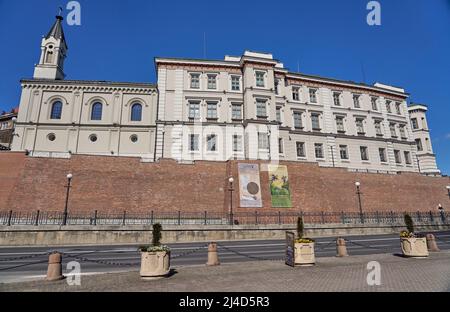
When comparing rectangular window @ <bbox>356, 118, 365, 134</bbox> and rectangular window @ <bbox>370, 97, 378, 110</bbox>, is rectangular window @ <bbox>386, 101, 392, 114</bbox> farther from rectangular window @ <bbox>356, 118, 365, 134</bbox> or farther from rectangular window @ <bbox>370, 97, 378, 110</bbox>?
rectangular window @ <bbox>356, 118, 365, 134</bbox>

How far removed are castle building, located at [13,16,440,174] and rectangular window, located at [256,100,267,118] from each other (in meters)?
0.15

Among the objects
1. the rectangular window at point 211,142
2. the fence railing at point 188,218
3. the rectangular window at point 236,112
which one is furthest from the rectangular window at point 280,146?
the fence railing at point 188,218

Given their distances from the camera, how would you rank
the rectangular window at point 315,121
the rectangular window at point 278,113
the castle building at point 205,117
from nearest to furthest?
the castle building at point 205,117, the rectangular window at point 278,113, the rectangular window at point 315,121

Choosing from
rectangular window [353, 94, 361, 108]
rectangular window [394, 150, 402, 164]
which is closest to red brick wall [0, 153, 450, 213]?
rectangular window [394, 150, 402, 164]

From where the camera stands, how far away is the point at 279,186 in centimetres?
2980

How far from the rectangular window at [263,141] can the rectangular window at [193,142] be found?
8.42m

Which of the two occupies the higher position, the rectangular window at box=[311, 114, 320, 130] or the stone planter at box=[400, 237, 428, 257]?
the rectangular window at box=[311, 114, 320, 130]

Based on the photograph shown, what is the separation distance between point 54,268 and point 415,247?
52.9 feet

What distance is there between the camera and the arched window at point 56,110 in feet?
121

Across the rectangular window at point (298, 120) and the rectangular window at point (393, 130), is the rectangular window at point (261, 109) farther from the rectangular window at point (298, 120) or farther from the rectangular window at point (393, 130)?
the rectangular window at point (393, 130)

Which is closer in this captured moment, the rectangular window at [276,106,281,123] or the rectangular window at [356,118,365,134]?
the rectangular window at [276,106,281,123]

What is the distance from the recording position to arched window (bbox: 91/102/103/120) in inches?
1496

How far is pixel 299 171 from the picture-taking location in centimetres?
3148
